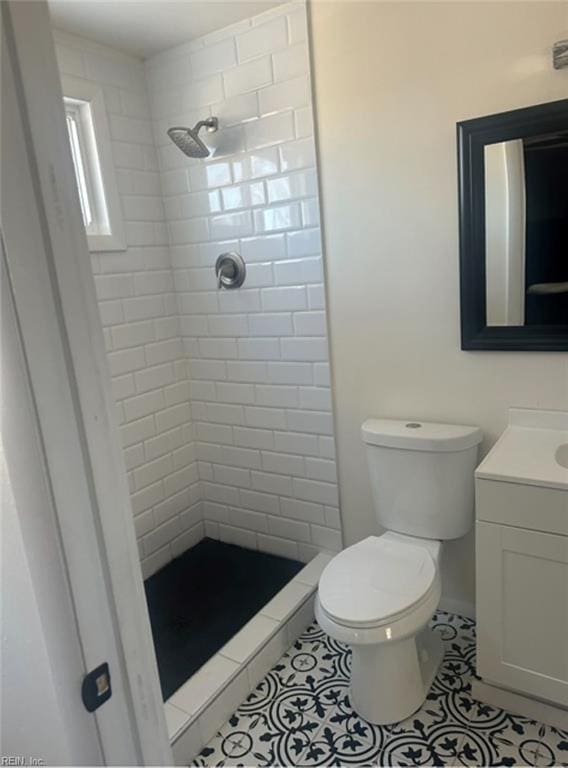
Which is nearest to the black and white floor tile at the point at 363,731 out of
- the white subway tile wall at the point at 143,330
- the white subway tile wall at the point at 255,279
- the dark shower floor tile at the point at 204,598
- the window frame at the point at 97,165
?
the dark shower floor tile at the point at 204,598

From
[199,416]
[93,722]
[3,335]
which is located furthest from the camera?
[199,416]

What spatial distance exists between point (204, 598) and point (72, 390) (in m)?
1.89

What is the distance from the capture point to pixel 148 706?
77 cm

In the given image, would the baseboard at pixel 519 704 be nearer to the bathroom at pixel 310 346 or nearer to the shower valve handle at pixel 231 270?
the bathroom at pixel 310 346

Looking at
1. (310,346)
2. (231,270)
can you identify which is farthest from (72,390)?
(231,270)

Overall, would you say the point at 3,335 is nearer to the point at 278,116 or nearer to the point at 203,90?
the point at 278,116

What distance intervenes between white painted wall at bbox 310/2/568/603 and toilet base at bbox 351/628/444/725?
52cm

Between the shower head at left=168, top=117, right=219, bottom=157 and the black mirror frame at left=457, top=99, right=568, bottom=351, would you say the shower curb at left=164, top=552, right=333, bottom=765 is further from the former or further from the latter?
the shower head at left=168, top=117, right=219, bottom=157

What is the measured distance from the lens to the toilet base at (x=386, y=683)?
169cm

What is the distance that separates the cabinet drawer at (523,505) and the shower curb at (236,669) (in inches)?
36.4

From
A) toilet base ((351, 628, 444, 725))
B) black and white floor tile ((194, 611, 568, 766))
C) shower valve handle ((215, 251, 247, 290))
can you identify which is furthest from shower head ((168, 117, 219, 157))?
black and white floor tile ((194, 611, 568, 766))

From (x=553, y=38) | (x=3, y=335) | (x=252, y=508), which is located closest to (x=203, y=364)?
(x=252, y=508)

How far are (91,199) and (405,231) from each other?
1.31m

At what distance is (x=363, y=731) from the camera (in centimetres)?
Result: 169
